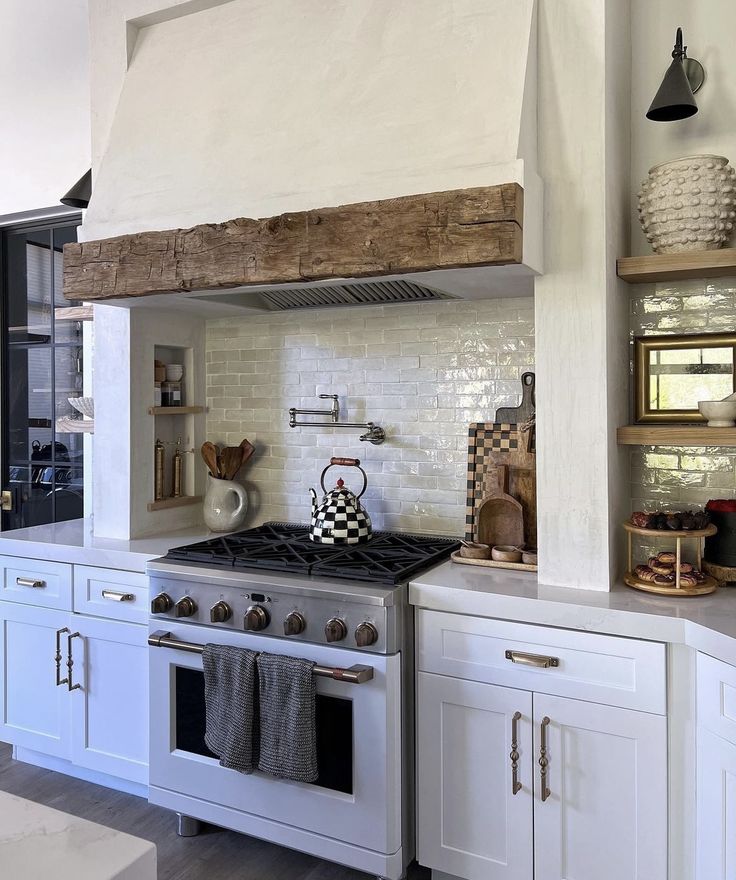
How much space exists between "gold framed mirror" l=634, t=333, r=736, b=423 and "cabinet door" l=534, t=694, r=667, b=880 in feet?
3.24

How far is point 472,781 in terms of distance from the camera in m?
2.26

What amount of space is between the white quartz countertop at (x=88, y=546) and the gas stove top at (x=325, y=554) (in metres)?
0.17

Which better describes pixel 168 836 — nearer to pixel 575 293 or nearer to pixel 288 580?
pixel 288 580

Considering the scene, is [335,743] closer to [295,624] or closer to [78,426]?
[295,624]

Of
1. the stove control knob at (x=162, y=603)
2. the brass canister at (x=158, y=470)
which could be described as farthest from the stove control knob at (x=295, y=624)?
the brass canister at (x=158, y=470)

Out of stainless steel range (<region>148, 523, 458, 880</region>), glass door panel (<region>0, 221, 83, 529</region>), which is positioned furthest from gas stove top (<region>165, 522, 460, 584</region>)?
glass door panel (<region>0, 221, 83, 529</region>)

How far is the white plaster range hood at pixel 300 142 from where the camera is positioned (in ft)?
7.32

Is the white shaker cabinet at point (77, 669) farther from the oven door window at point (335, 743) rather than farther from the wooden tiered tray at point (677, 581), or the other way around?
the wooden tiered tray at point (677, 581)

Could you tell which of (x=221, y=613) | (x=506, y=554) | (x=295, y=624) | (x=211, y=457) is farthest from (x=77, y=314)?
(x=506, y=554)

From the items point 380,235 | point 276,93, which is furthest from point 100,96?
point 380,235

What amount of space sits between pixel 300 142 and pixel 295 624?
61.9 inches

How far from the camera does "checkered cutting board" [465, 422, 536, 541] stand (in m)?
2.73

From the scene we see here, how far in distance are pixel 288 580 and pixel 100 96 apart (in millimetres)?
2135

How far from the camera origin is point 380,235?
2258 millimetres
